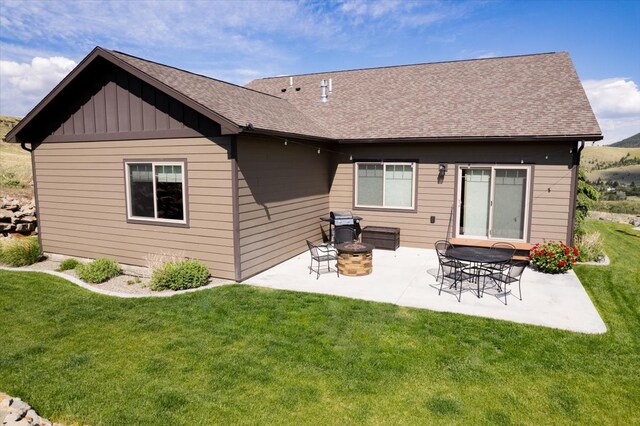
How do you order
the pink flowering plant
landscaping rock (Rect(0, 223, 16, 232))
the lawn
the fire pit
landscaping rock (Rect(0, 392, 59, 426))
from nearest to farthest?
landscaping rock (Rect(0, 392, 59, 426)), the lawn, the fire pit, the pink flowering plant, landscaping rock (Rect(0, 223, 16, 232))

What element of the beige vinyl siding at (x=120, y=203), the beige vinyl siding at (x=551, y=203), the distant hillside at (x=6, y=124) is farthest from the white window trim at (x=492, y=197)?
the distant hillside at (x=6, y=124)

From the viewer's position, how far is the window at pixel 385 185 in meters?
11.2

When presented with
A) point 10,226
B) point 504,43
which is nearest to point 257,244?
point 10,226

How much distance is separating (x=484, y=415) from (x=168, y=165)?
23.5 feet

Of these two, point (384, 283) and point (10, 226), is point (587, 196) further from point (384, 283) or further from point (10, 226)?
point (10, 226)

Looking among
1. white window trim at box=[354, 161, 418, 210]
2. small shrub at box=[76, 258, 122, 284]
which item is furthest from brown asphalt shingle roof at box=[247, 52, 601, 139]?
small shrub at box=[76, 258, 122, 284]

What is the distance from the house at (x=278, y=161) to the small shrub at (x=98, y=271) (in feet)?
2.56

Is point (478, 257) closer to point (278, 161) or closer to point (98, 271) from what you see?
point (278, 161)

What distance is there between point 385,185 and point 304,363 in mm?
7299

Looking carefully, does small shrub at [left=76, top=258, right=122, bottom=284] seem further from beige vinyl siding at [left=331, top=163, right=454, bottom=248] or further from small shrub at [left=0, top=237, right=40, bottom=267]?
beige vinyl siding at [left=331, top=163, right=454, bottom=248]

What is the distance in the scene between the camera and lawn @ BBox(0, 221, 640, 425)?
4004mm

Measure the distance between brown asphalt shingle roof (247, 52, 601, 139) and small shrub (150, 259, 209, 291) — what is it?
216 inches

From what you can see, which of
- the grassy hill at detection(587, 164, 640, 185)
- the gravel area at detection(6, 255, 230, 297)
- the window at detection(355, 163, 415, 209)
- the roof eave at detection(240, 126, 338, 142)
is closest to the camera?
the roof eave at detection(240, 126, 338, 142)

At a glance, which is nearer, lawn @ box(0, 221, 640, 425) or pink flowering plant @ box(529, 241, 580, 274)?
lawn @ box(0, 221, 640, 425)
